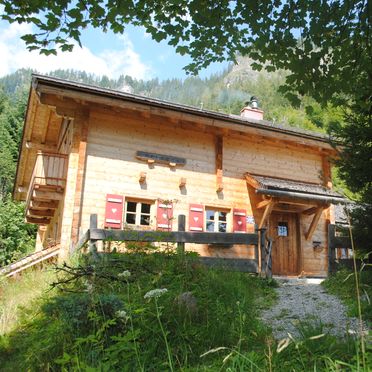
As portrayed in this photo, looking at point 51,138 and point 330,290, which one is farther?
point 51,138

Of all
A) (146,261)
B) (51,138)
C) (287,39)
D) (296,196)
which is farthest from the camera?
(51,138)

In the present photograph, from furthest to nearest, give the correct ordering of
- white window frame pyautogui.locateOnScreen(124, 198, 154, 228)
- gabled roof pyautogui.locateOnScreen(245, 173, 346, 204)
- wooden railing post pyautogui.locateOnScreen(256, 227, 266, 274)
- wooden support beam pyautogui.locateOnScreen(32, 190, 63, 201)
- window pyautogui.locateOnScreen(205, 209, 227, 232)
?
window pyautogui.locateOnScreen(205, 209, 227, 232), gabled roof pyautogui.locateOnScreen(245, 173, 346, 204), wooden support beam pyautogui.locateOnScreen(32, 190, 63, 201), white window frame pyautogui.locateOnScreen(124, 198, 154, 228), wooden railing post pyautogui.locateOnScreen(256, 227, 266, 274)

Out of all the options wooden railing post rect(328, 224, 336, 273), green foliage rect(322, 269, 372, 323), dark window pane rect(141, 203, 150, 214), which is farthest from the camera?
dark window pane rect(141, 203, 150, 214)

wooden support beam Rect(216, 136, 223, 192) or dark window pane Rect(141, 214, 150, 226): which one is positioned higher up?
wooden support beam Rect(216, 136, 223, 192)

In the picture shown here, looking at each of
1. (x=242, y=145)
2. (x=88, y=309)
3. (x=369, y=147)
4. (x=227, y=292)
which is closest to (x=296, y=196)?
(x=242, y=145)

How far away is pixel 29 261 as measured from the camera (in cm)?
1173

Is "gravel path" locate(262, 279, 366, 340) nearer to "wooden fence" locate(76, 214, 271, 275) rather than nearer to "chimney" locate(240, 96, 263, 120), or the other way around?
"wooden fence" locate(76, 214, 271, 275)

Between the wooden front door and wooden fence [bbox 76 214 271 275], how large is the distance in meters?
5.10

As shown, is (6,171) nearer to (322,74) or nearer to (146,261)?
(146,261)

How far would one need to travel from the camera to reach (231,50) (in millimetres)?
6695

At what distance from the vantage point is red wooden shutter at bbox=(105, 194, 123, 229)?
12.4 metres

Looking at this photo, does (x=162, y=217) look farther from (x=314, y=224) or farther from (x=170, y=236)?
(x=314, y=224)

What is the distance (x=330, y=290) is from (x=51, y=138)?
43.1 feet

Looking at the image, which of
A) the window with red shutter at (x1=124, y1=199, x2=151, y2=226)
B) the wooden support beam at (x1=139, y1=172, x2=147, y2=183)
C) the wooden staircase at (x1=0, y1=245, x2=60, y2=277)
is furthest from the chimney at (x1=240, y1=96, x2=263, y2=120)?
the wooden staircase at (x1=0, y1=245, x2=60, y2=277)
